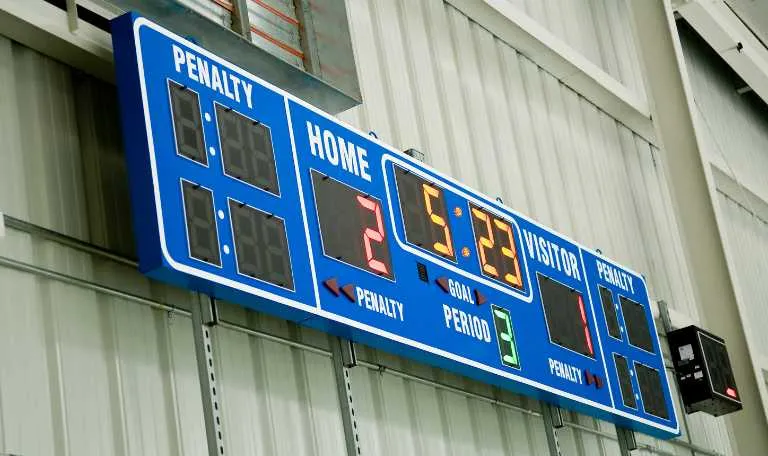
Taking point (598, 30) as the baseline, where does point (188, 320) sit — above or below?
below

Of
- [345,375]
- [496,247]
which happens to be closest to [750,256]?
[496,247]

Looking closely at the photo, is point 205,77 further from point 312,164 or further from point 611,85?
point 611,85

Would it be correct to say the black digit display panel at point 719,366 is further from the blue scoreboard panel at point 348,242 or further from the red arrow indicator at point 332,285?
the red arrow indicator at point 332,285

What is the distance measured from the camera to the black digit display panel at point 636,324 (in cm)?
1019

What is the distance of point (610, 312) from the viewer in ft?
32.7

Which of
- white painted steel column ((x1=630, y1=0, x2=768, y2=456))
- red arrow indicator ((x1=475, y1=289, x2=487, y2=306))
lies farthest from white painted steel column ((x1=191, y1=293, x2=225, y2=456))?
white painted steel column ((x1=630, y1=0, x2=768, y2=456))

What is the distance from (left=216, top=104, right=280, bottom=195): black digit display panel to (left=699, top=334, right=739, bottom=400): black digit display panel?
590cm

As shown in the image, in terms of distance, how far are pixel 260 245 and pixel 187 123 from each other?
0.66m

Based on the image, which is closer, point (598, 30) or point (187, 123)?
point (187, 123)

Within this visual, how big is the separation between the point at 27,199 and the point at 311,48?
2.24m

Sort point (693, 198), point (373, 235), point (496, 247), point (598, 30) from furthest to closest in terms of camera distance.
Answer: point (598, 30) < point (693, 198) < point (496, 247) < point (373, 235)

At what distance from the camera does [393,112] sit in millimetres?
9391

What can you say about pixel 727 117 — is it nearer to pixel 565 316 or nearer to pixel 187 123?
pixel 565 316

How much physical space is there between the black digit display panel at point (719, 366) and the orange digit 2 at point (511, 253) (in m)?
3.33
